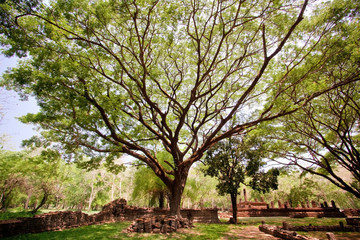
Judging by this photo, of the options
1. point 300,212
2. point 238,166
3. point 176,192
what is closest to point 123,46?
point 176,192

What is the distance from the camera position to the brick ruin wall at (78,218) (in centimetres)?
755

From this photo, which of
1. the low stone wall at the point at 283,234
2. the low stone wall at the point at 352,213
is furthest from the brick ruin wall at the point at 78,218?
the low stone wall at the point at 352,213

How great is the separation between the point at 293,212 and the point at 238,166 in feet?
33.1

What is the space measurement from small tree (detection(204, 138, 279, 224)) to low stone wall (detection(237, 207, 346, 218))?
6965 millimetres

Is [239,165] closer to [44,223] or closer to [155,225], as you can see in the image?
[155,225]

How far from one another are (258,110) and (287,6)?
7.34 metres

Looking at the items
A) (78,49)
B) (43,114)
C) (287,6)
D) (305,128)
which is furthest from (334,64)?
(43,114)

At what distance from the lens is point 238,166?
598 inches

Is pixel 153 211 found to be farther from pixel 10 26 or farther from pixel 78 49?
pixel 10 26

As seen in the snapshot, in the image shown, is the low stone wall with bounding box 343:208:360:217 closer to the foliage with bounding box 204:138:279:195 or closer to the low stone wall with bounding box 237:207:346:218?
the low stone wall with bounding box 237:207:346:218

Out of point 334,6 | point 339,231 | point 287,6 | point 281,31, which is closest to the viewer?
point 287,6

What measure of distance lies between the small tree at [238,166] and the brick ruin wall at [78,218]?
261cm

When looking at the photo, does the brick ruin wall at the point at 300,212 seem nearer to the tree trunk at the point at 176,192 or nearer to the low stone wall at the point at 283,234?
the low stone wall at the point at 283,234

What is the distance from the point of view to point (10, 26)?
5.78 meters
